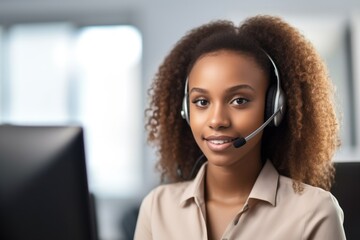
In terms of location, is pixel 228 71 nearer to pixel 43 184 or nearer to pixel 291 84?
pixel 291 84

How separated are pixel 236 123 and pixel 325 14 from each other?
2.53m

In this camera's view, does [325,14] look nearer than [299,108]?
No

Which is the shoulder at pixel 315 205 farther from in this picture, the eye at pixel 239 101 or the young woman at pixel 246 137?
the eye at pixel 239 101

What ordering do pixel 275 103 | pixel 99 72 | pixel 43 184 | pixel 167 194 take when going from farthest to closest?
pixel 99 72 < pixel 167 194 < pixel 275 103 < pixel 43 184

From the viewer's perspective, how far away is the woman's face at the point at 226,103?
750mm

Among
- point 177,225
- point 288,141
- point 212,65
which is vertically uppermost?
point 212,65

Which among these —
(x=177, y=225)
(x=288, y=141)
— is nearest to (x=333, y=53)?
(x=288, y=141)

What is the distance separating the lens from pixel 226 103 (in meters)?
0.75

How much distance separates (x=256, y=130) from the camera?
760mm

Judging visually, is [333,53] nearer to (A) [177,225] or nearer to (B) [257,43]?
(B) [257,43]

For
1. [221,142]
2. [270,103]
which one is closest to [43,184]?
[221,142]

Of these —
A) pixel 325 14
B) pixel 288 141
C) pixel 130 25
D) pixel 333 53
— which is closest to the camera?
pixel 288 141

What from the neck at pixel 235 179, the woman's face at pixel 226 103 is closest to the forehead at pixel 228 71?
the woman's face at pixel 226 103

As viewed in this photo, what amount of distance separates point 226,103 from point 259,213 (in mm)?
194
